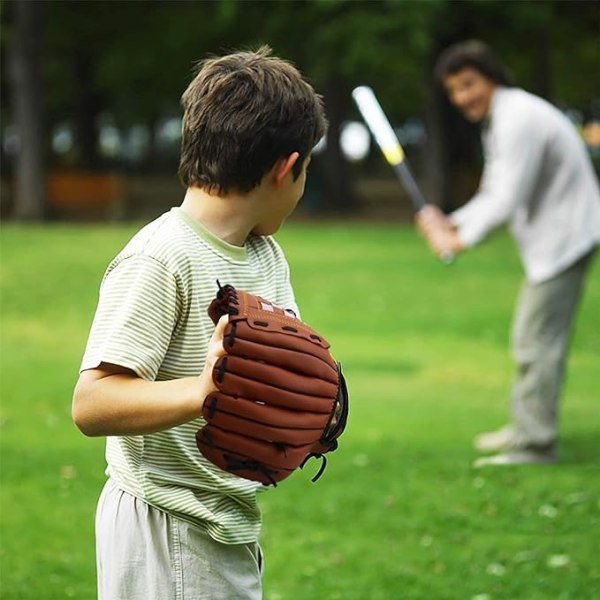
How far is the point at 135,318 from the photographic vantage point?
261 cm

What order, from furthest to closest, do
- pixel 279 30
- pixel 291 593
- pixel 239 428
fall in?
1. pixel 279 30
2. pixel 291 593
3. pixel 239 428

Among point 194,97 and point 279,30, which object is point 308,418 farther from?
point 279,30

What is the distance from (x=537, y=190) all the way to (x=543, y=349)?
0.88 m

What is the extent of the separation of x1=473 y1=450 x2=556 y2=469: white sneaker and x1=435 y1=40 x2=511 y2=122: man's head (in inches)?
74.4

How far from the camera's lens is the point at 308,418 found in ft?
8.68

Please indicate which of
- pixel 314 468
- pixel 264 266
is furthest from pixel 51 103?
pixel 264 266

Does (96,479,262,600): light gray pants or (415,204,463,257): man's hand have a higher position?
(96,479,262,600): light gray pants

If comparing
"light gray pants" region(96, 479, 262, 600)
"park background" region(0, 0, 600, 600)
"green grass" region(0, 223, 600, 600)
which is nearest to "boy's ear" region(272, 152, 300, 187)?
"light gray pants" region(96, 479, 262, 600)

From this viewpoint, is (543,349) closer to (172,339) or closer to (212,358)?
(172,339)

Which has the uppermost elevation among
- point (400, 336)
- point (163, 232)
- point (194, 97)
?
point (194, 97)

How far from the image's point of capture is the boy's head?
269 centimetres

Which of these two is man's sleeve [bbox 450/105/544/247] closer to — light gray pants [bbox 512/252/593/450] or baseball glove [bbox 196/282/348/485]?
light gray pants [bbox 512/252/593/450]

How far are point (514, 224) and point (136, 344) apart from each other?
517 cm

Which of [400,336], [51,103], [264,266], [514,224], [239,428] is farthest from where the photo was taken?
[51,103]
